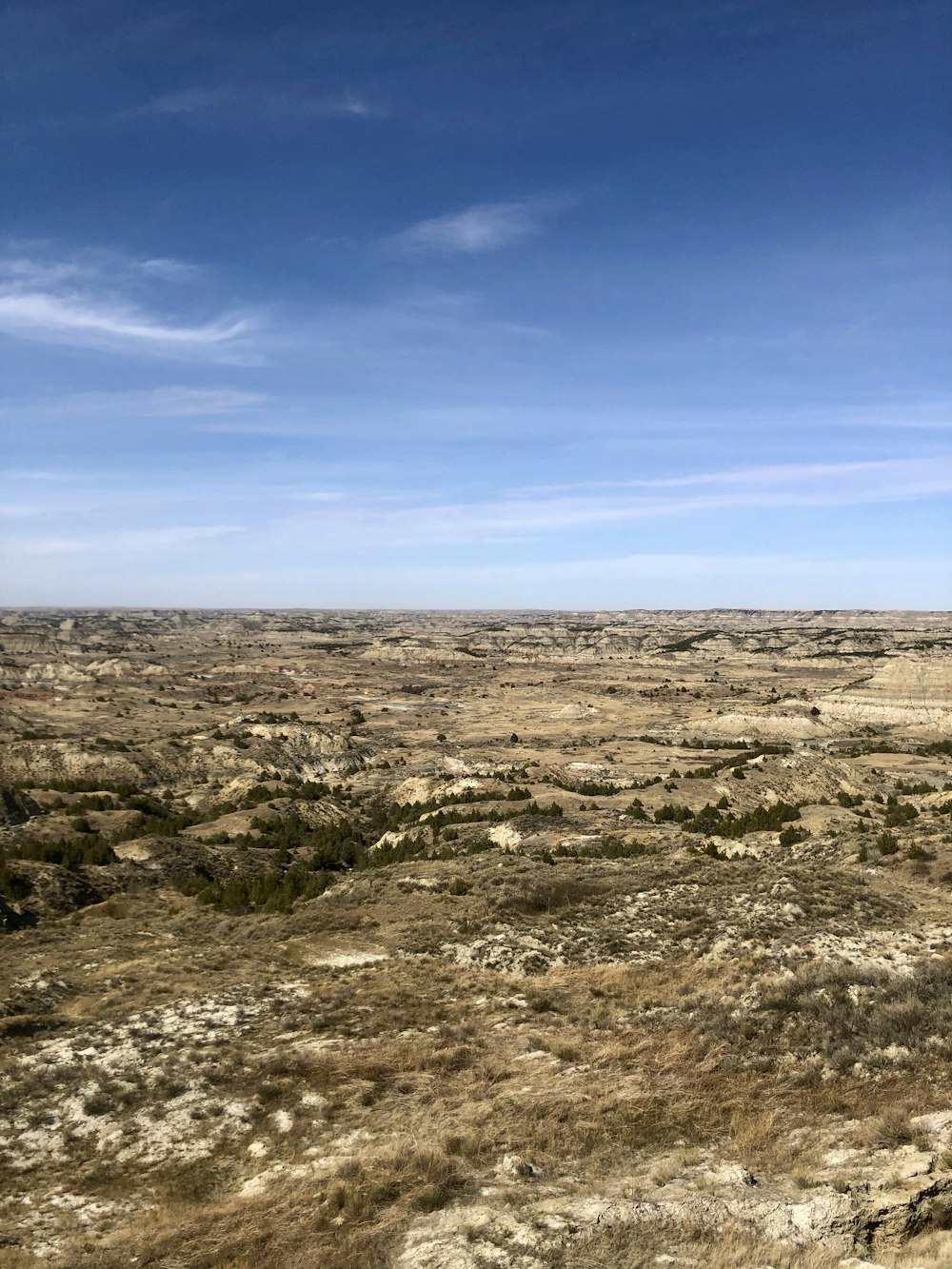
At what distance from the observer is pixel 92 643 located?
647ft

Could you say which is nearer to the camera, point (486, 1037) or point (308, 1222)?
point (308, 1222)

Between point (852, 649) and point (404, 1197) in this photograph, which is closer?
point (404, 1197)

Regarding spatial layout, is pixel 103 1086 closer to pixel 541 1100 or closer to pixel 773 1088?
pixel 541 1100

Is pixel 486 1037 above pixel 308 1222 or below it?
below

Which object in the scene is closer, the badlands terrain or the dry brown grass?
the dry brown grass

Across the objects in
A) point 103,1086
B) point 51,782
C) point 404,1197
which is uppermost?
point 404,1197

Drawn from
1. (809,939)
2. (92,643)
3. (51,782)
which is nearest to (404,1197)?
(809,939)

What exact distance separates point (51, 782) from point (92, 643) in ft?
555

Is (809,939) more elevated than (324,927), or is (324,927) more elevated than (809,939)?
(809,939)

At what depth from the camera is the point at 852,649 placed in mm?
181875

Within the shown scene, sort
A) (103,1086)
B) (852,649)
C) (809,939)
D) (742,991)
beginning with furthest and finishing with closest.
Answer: (852,649) → (809,939) → (742,991) → (103,1086)

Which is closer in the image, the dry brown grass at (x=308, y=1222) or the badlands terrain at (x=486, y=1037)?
the dry brown grass at (x=308, y=1222)

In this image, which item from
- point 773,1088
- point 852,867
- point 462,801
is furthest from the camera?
point 462,801

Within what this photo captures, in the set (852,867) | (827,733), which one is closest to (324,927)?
(852,867)
